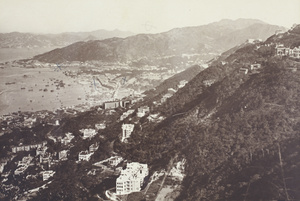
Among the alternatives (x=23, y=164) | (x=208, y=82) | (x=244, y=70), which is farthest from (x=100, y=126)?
(x=244, y=70)

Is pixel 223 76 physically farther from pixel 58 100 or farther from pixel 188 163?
pixel 58 100

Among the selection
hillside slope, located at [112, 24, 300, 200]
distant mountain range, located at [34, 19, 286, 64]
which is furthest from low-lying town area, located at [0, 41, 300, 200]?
distant mountain range, located at [34, 19, 286, 64]

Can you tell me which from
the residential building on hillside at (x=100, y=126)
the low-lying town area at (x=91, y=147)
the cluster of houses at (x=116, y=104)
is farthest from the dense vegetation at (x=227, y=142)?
the cluster of houses at (x=116, y=104)

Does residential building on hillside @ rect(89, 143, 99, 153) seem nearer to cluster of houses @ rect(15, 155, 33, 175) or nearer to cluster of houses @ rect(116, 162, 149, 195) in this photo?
cluster of houses @ rect(15, 155, 33, 175)

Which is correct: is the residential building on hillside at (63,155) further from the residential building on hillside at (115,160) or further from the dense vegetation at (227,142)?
the residential building on hillside at (115,160)

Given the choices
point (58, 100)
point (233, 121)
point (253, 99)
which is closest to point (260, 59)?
point (253, 99)

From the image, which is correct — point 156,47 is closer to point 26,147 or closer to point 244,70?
point 244,70
